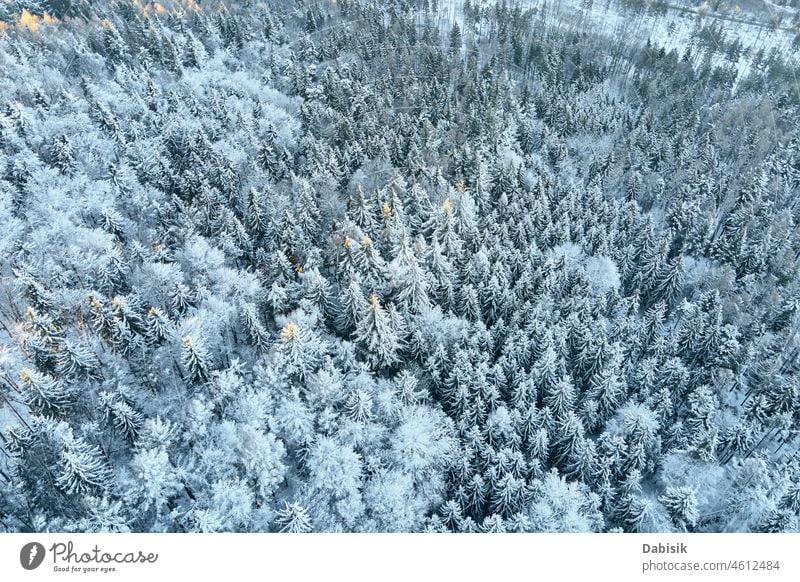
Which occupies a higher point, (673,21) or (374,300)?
(673,21)

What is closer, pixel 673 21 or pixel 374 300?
pixel 374 300

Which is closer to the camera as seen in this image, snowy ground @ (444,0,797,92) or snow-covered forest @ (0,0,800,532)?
snow-covered forest @ (0,0,800,532)

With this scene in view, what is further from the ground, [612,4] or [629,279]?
[612,4]

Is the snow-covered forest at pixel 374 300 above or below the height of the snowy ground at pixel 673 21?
below

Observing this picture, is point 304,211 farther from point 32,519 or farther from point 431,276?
point 32,519

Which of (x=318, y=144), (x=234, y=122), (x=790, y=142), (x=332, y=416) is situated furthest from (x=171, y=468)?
(x=790, y=142)

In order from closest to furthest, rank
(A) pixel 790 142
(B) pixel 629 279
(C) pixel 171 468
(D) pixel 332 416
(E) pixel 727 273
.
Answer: (C) pixel 171 468, (D) pixel 332 416, (E) pixel 727 273, (B) pixel 629 279, (A) pixel 790 142

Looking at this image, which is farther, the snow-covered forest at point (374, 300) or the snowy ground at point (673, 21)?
the snowy ground at point (673, 21)

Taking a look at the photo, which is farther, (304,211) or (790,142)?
(790,142)
